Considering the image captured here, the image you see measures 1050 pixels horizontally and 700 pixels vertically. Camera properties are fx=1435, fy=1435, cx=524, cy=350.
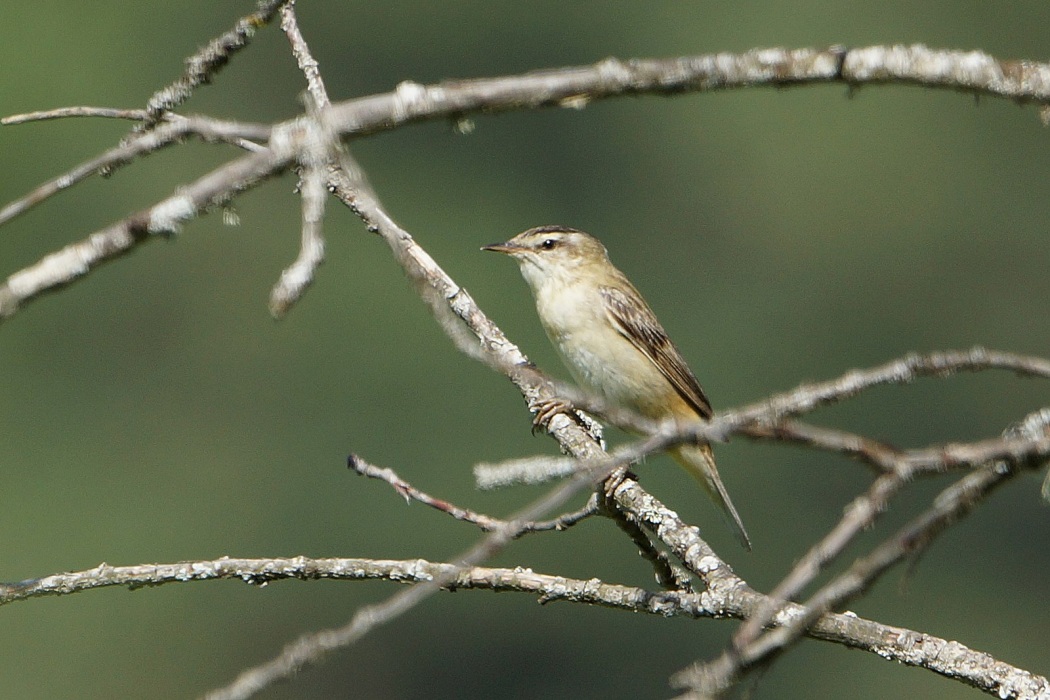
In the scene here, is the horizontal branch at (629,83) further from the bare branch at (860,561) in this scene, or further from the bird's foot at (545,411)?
the bird's foot at (545,411)

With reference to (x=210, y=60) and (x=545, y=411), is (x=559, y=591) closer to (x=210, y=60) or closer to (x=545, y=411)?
(x=545, y=411)

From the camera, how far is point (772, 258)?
32.9 meters

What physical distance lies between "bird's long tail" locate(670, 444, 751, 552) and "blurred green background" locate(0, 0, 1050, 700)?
12162 mm

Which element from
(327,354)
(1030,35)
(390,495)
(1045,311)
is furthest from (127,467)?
(1030,35)

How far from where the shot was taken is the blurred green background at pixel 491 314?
76.7 ft

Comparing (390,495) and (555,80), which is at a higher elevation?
(390,495)

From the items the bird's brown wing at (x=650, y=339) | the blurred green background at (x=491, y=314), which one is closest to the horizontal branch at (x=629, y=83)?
the bird's brown wing at (x=650, y=339)

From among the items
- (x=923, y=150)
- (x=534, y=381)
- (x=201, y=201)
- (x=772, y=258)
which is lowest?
(x=534, y=381)

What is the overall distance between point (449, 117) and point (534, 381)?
37cm

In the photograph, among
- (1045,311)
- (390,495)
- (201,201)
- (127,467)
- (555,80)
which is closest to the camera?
(201,201)

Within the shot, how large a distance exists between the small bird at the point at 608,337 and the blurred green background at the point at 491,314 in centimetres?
1205

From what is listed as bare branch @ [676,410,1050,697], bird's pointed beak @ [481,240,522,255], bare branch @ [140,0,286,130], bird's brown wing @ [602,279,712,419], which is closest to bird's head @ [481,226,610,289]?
bird's pointed beak @ [481,240,522,255]

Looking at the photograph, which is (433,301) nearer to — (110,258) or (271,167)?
(271,167)

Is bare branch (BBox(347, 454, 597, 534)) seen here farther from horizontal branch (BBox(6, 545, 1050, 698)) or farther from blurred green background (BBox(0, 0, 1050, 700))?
blurred green background (BBox(0, 0, 1050, 700))
